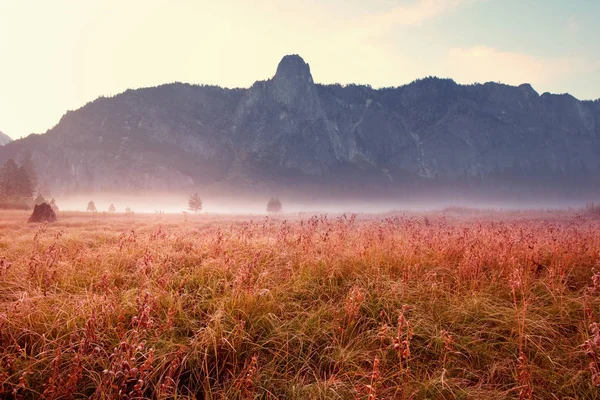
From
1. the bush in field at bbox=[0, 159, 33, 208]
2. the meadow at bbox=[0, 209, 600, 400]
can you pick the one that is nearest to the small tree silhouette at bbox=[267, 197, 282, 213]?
the bush in field at bbox=[0, 159, 33, 208]

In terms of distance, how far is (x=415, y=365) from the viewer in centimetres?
295

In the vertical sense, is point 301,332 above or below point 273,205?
below

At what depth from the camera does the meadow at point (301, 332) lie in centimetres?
238

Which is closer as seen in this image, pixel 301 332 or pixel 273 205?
pixel 301 332

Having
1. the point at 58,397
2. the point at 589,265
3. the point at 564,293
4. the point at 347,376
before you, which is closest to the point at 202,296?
the point at 58,397

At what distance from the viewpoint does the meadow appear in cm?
238

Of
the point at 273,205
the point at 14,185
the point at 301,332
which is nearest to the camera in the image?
the point at 301,332

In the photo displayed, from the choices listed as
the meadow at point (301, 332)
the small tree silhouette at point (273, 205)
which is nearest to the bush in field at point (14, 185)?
the small tree silhouette at point (273, 205)

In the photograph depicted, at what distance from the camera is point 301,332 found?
323cm

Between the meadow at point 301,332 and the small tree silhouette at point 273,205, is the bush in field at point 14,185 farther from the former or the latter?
the meadow at point 301,332

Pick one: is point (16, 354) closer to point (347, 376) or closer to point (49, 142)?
point (347, 376)

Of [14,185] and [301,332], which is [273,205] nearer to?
[14,185]

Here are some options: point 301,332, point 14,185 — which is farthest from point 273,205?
point 301,332

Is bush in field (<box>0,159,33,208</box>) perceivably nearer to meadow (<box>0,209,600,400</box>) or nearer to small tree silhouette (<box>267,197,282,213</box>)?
small tree silhouette (<box>267,197,282,213</box>)
